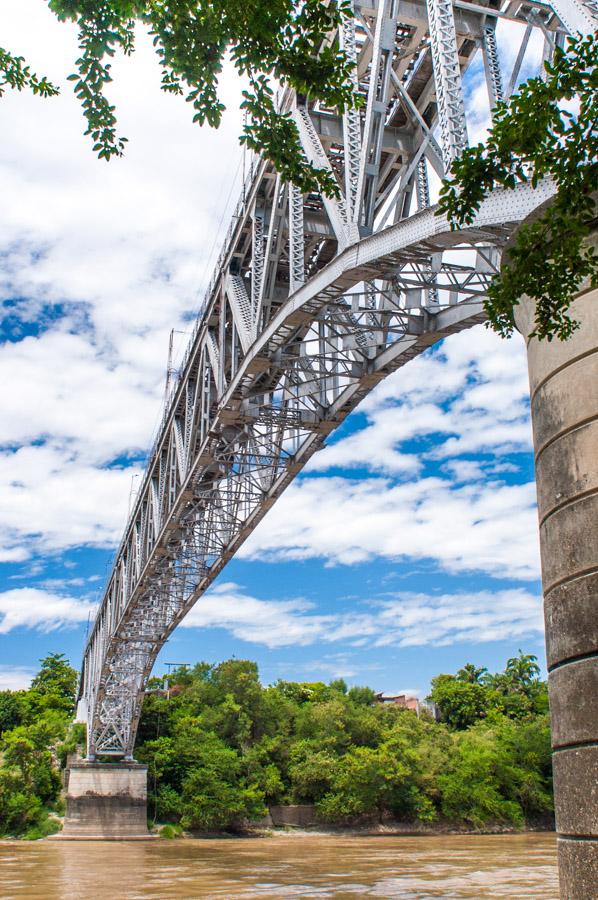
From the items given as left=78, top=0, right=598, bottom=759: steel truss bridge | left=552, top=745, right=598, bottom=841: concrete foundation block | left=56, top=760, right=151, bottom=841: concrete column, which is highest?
left=78, top=0, right=598, bottom=759: steel truss bridge

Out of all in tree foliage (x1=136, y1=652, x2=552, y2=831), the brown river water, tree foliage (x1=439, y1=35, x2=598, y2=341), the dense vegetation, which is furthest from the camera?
tree foliage (x1=136, y1=652, x2=552, y2=831)

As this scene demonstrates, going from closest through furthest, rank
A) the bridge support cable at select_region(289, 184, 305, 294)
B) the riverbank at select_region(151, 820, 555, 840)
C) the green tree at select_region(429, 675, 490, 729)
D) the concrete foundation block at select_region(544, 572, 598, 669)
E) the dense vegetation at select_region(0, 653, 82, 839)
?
the concrete foundation block at select_region(544, 572, 598, 669) < the bridge support cable at select_region(289, 184, 305, 294) < the dense vegetation at select_region(0, 653, 82, 839) < the riverbank at select_region(151, 820, 555, 840) < the green tree at select_region(429, 675, 490, 729)

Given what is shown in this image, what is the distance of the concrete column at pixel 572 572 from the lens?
5.86 metres

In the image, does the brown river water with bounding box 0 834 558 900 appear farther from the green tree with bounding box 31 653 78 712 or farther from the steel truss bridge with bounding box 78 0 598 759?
the green tree with bounding box 31 653 78 712

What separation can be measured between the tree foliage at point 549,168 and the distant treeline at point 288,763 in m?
48.2

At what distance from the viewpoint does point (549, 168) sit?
18.9ft

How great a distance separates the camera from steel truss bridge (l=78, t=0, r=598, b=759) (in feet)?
38.2

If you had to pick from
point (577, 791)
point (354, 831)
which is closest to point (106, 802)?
point (354, 831)

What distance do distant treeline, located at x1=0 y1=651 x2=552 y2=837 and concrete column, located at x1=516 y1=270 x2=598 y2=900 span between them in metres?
46.8

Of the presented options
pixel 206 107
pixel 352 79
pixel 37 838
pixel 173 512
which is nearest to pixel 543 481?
pixel 206 107

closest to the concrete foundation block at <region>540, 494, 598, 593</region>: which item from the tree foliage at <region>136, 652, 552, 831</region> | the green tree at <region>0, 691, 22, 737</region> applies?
the tree foliage at <region>136, 652, 552, 831</region>

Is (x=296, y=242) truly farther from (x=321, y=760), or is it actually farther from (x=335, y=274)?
(x=321, y=760)

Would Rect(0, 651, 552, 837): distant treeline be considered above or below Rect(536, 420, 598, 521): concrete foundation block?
below

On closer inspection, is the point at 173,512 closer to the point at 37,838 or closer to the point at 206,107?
the point at 206,107
